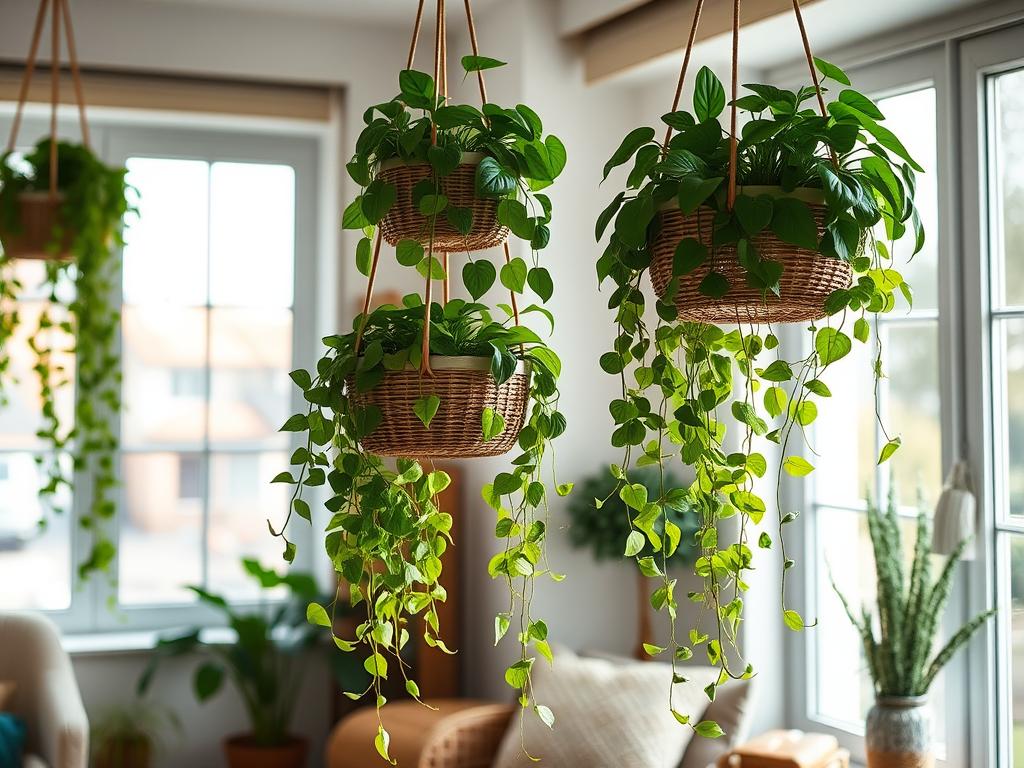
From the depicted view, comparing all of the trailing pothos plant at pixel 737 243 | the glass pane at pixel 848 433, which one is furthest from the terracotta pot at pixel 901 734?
the trailing pothos plant at pixel 737 243

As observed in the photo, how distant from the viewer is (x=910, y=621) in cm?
247

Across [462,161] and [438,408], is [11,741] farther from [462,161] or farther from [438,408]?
[462,161]

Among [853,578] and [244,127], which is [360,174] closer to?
[853,578]

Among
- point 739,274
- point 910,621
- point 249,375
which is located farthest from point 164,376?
point 739,274

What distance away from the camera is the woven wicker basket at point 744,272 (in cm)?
120

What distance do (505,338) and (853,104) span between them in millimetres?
488

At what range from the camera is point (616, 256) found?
1323 millimetres

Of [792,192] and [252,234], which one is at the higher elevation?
[252,234]

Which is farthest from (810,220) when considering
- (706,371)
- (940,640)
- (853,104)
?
(940,640)

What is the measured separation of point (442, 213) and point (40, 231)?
176 centimetres

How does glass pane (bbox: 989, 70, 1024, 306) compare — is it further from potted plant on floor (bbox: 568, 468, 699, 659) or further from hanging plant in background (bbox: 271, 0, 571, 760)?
hanging plant in background (bbox: 271, 0, 571, 760)

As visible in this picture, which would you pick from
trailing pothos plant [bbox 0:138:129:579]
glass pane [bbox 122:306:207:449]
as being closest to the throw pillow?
trailing pothos plant [bbox 0:138:129:579]

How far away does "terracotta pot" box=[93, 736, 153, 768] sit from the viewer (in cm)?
350

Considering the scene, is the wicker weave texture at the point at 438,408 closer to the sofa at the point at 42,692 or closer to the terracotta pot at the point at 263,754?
the sofa at the point at 42,692
